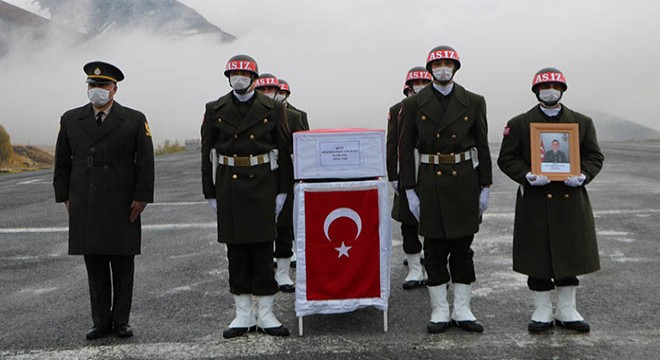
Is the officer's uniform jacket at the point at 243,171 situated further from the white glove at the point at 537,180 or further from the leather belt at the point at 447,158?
the white glove at the point at 537,180

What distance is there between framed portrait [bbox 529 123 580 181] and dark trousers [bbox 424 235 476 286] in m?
0.81

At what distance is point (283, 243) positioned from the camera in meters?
6.03

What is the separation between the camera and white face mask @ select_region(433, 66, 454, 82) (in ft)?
14.8

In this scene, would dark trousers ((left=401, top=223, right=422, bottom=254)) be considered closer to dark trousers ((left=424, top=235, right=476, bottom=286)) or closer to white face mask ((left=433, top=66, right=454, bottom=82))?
dark trousers ((left=424, top=235, right=476, bottom=286))

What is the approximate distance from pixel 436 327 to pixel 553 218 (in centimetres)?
124

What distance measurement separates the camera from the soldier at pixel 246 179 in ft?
14.7

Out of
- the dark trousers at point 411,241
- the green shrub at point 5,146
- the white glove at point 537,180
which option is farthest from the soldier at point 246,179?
the green shrub at point 5,146

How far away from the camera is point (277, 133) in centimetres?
459

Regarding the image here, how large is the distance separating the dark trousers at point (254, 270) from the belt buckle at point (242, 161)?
2.15ft

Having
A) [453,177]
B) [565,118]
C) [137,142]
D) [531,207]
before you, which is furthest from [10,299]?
[565,118]

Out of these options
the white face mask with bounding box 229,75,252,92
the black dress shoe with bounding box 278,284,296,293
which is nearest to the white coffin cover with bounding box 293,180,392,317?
the white face mask with bounding box 229,75,252,92

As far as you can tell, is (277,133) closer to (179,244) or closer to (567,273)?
(567,273)

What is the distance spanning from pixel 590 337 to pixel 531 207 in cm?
105

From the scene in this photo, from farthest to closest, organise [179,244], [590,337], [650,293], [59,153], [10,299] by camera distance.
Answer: [179,244]
[10,299]
[650,293]
[59,153]
[590,337]
